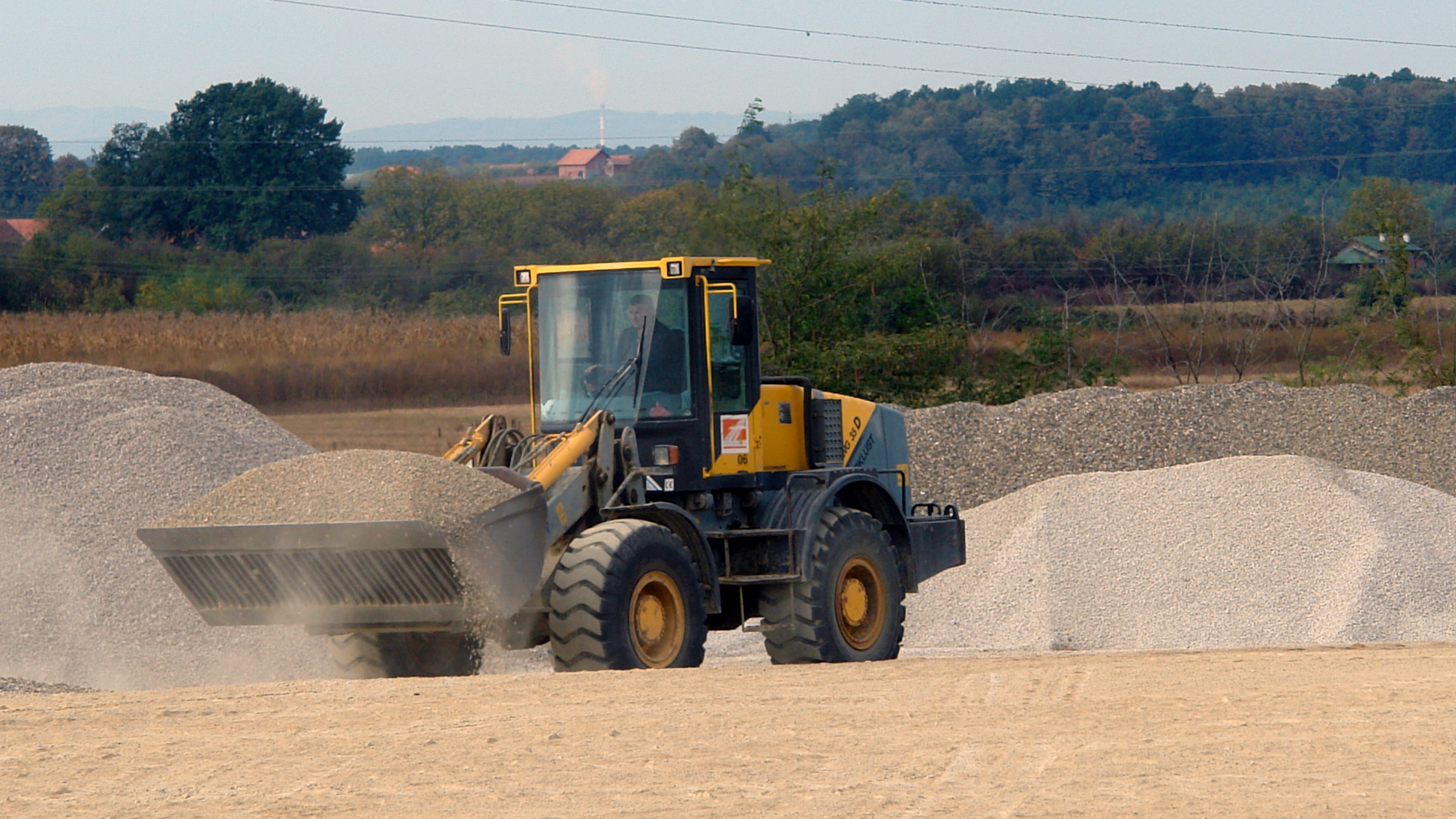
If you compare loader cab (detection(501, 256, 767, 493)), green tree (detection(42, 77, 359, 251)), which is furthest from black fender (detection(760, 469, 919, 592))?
green tree (detection(42, 77, 359, 251))

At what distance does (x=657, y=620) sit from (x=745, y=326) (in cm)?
180

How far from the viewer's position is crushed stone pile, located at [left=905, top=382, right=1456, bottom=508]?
19156mm

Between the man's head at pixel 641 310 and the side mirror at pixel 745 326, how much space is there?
1.61 ft

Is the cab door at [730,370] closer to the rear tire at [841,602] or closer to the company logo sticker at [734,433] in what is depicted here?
the company logo sticker at [734,433]

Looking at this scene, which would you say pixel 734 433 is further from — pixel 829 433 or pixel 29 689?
pixel 29 689

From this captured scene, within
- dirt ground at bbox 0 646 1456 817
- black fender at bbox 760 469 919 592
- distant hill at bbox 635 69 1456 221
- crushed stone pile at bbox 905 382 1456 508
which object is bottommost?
crushed stone pile at bbox 905 382 1456 508

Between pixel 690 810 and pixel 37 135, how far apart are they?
106 m

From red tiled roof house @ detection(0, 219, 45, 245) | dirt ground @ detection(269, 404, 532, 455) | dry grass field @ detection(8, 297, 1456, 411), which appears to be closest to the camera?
dirt ground @ detection(269, 404, 532, 455)

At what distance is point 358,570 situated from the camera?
7.57 m

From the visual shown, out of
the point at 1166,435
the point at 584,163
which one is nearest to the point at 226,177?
the point at 1166,435

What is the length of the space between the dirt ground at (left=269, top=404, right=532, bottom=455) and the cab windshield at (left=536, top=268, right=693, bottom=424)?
36.8ft

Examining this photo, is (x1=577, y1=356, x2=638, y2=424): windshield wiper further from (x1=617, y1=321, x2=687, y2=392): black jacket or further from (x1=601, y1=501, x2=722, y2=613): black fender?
(x1=601, y1=501, x2=722, y2=613): black fender

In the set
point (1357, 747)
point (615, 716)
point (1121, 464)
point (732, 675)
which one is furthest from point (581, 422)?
point (1121, 464)

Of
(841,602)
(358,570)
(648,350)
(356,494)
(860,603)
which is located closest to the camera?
(358,570)
